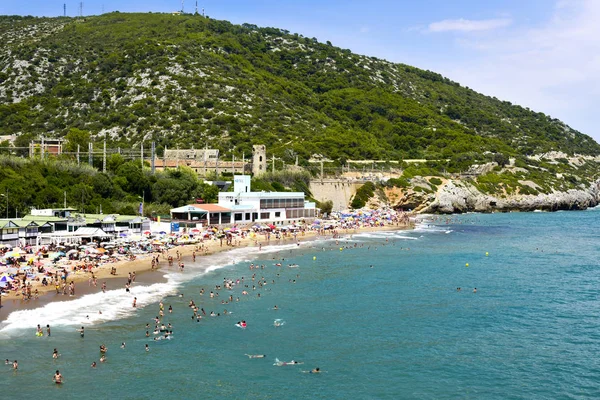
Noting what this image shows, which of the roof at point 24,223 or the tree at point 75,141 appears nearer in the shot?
the roof at point 24,223

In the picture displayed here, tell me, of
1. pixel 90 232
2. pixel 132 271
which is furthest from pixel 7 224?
pixel 132 271

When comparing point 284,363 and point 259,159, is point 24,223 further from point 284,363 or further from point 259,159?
point 259,159

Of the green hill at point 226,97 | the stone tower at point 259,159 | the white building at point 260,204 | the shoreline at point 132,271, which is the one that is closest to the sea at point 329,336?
the shoreline at point 132,271

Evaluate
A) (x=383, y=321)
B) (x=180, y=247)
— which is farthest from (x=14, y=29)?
(x=383, y=321)

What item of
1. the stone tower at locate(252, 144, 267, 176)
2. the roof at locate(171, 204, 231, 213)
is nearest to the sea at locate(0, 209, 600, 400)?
the roof at locate(171, 204, 231, 213)

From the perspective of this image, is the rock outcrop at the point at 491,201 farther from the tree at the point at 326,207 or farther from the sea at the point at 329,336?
the sea at the point at 329,336

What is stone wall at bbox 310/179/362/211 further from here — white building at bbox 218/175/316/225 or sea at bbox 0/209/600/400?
sea at bbox 0/209/600/400

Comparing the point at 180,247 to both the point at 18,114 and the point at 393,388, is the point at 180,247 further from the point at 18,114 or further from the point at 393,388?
the point at 18,114
